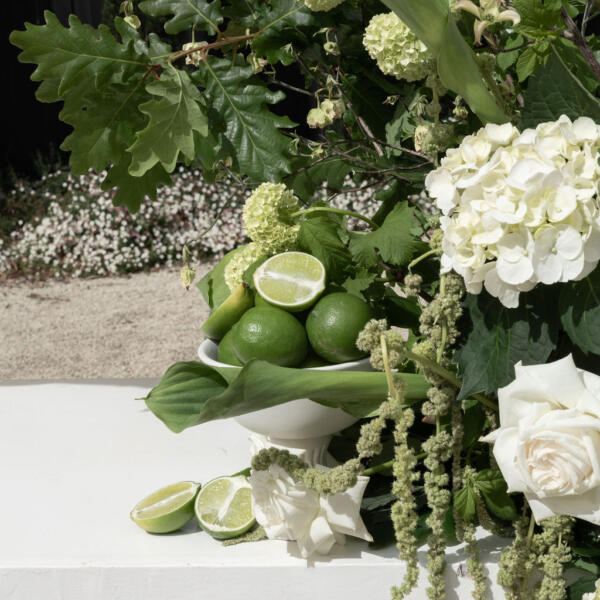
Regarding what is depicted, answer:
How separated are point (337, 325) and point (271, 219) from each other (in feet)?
0.49

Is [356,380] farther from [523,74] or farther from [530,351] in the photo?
[523,74]

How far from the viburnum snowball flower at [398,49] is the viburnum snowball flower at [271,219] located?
17 centimetres

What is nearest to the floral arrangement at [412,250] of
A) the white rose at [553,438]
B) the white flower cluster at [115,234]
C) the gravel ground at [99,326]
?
the white rose at [553,438]

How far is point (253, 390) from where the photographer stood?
64 cm

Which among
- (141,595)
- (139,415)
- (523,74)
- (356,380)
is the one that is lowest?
(139,415)

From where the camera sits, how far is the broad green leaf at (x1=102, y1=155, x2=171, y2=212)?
93cm

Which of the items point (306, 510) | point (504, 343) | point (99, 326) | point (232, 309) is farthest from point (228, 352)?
point (99, 326)

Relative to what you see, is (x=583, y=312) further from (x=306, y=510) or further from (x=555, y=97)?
(x=306, y=510)

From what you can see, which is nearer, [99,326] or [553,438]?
[553,438]

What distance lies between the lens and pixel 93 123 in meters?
0.86

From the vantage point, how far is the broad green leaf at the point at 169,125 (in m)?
0.83

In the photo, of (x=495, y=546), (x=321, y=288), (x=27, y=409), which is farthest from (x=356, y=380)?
(x=27, y=409)

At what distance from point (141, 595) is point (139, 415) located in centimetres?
43

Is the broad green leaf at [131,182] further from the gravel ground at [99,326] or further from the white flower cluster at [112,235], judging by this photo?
the white flower cluster at [112,235]
